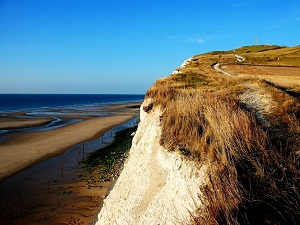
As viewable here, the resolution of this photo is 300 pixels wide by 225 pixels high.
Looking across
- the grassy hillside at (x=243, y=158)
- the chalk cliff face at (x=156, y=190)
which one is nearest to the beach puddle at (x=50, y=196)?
the chalk cliff face at (x=156, y=190)

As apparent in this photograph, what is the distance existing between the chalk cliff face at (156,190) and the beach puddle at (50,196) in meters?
4.03

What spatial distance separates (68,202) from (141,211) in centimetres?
884

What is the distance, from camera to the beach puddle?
13.2m

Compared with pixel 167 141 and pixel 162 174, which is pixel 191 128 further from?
pixel 162 174

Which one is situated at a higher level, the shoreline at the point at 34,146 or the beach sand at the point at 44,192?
the shoreline at the point at 34,146

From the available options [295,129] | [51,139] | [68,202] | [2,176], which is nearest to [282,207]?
[295,129]

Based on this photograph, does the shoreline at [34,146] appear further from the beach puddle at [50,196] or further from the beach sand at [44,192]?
the beach puddle at [50,196]

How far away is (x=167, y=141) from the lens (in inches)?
324

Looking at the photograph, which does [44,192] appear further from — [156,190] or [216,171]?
[216,171]

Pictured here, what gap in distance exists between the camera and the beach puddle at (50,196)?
1322 centimetres

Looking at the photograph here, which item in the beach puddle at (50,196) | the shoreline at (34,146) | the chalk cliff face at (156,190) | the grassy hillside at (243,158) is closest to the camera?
the grassy hillside at (243,158)

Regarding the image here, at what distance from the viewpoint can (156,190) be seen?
762cm

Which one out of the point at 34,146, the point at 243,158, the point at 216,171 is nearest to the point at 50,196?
the point at 216,171

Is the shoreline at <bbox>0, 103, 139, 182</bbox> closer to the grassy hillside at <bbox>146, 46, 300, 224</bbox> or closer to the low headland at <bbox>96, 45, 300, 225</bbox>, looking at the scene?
the low headland at <bbox>96, 45, 300, 225</bbox>
